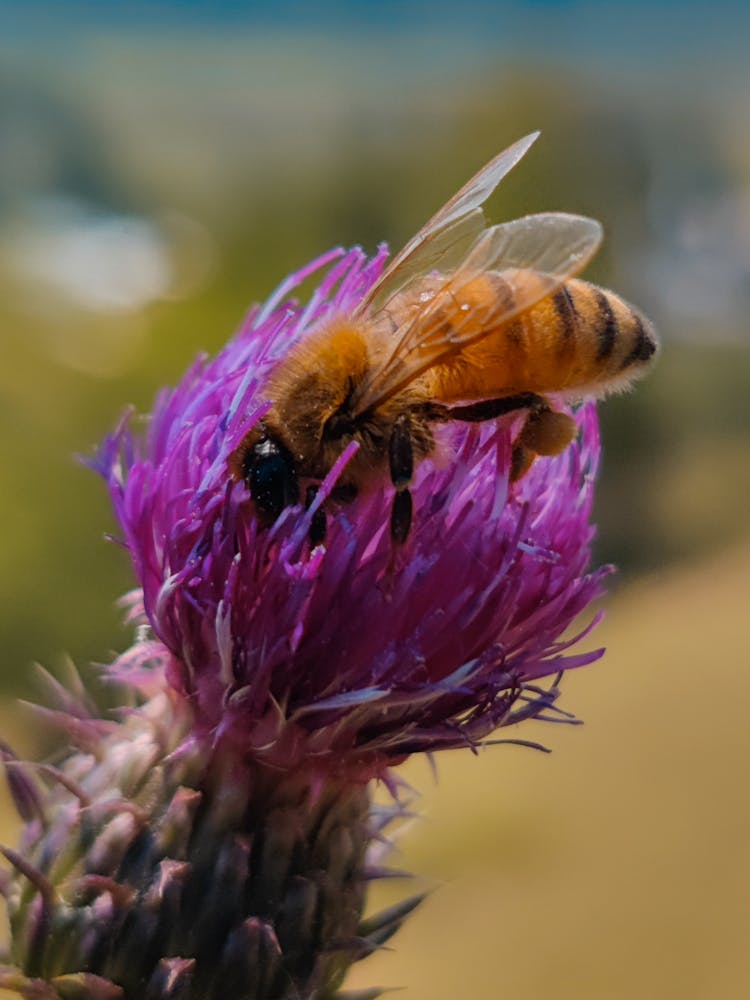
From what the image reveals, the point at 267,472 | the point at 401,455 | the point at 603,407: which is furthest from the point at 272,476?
the point at 603,407

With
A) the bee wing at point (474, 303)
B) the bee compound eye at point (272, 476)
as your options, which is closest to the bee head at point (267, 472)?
the bee compound eye at point (272, 476)

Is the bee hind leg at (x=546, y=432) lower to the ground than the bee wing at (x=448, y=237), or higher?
lower

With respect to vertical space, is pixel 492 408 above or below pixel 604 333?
below

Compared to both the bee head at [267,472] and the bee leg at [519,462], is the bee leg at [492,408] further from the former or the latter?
the bee head at [267,472]

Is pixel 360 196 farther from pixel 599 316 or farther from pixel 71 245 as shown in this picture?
pixel 599 316

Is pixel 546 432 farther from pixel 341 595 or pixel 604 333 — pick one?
pixel 341 595

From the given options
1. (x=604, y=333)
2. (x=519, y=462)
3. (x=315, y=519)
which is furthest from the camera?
(x=519, y=462)

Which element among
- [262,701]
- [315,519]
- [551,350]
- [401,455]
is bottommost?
[262,701]

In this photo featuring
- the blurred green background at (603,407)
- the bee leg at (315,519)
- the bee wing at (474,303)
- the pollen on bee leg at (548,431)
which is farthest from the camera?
the blurred green background at (603,407)

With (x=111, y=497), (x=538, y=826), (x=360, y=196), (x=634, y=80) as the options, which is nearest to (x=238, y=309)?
(x=360, y=196)
